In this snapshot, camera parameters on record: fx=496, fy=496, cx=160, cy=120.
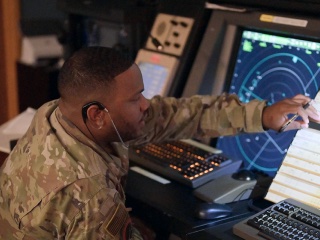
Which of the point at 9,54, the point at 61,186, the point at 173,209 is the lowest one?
the point at 9,54

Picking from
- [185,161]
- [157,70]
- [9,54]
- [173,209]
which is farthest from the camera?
[9,54]

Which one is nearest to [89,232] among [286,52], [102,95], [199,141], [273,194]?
[102,95]

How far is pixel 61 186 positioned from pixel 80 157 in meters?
0.08

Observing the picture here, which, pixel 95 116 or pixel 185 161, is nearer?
pixel 95 116

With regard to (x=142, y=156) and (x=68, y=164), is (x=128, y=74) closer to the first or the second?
(x=68, y=164)

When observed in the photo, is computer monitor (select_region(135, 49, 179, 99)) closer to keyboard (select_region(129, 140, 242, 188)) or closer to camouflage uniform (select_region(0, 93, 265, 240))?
keyboard (select_region(129, 140, 242, 188))

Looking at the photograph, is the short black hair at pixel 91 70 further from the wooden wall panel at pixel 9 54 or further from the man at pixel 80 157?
the wooden wall panel at pixel 9 54

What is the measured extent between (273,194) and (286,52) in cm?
45

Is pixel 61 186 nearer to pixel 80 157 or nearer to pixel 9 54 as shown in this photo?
pixel 80 157

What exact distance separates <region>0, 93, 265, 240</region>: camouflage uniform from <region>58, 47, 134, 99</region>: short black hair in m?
0.09

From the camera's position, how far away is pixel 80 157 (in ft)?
3.53

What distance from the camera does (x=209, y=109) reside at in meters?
1.42

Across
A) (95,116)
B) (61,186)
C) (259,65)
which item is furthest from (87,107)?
(259,65)

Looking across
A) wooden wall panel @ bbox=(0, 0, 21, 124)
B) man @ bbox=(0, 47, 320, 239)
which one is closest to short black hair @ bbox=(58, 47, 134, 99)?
man @ bbox=(0, 47, 320, 239)
